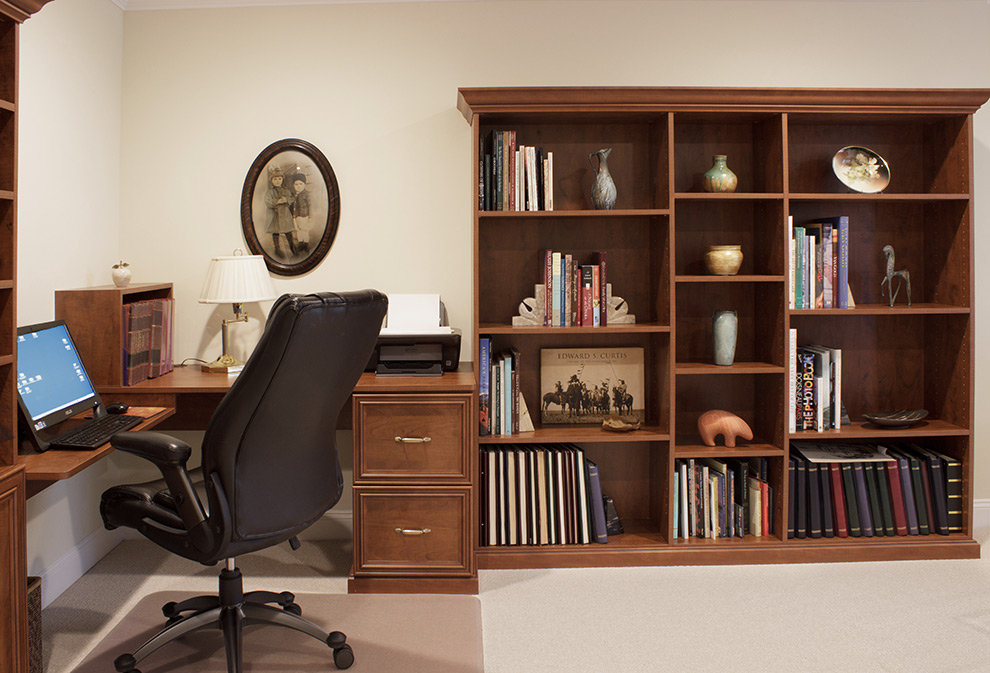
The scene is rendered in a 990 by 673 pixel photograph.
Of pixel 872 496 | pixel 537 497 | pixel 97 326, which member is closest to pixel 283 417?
pixel 97 326

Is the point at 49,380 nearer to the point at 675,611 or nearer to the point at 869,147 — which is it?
the point at 675,611

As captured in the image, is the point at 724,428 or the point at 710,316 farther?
the point at 710,316

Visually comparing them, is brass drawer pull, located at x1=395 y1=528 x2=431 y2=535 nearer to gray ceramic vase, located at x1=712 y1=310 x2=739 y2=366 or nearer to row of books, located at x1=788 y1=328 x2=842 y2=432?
gray ceramic vase, located at x1=712 y1=310 x2=739 y2=366

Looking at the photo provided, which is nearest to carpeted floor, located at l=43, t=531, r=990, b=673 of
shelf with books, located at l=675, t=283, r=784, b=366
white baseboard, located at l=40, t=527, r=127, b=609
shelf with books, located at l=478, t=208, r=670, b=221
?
white baseboard, located at l=40, t=527, r=127, b=609

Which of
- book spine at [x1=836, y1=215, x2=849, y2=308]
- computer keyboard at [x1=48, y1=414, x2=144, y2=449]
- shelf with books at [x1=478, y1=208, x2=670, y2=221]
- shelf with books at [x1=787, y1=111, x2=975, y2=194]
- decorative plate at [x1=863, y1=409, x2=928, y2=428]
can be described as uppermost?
shelf with books at [x1=787, y1=111, x2=975, y2=194]

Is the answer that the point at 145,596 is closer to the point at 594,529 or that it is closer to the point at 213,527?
the point at 213,527

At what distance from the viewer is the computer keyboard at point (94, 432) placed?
2368mm

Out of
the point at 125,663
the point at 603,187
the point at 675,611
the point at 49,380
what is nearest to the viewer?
the point at 125,663

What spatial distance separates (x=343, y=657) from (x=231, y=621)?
0.35m

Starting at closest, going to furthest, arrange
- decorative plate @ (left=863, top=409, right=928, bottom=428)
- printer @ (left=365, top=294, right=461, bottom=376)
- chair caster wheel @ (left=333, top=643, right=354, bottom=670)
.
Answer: chair caster wheel @ (left=333, top=643, right=354, bottom=670) < printer @ (left=365, top=294, right=461, bottom=376) < decorative plate @ (left=863, top=409, right=928, bottom=428)

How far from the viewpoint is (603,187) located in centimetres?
325

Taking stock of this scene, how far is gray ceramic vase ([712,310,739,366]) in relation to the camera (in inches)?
130

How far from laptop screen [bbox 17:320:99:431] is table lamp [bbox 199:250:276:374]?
0.55 metres

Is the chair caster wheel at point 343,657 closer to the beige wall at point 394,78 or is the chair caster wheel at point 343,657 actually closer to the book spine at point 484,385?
the book spine at point 484,385
